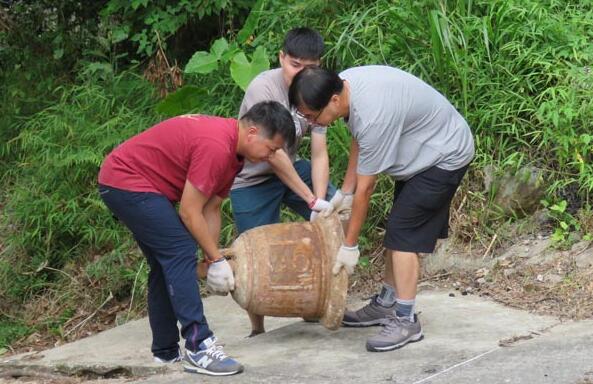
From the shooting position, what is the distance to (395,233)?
15.6 ft

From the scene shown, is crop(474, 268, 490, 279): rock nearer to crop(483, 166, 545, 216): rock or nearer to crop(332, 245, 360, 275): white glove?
crop(483, 166, 545, 216): rock

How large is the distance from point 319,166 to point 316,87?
85 centimetres

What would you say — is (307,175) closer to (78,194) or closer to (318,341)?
(318,341)

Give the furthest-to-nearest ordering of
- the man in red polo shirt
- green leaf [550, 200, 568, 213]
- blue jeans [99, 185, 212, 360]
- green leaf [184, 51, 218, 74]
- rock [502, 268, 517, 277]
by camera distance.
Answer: green leaf [184, 51, 218, 74] → green leaf [550, 200, 568, 213] → rock [502, 268, 517, 277] → blue jeans [99, 185, 212, 360] → the man in red polo shirt

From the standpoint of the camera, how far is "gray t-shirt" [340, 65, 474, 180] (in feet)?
14.6

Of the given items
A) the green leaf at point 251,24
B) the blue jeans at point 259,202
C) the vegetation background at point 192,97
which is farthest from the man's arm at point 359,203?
the green leaf at point 251,24

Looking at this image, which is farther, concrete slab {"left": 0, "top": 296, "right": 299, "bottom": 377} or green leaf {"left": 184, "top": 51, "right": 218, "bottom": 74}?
green leaf {"left": 184, "top": 51, "right": 218, "bottom": 74}

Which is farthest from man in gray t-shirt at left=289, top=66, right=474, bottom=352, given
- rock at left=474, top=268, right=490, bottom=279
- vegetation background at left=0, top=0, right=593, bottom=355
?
vegetation background at left=0, top=0, right=593, bottom=355

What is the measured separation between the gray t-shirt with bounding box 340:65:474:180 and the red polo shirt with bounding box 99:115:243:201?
562 mm

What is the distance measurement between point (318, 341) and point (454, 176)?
1.08 metres

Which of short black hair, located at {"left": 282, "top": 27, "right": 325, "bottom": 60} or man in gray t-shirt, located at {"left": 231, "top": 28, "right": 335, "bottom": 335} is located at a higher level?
short black hair, located at {"left": 282, "top": 27, "right": 325, "bottom": 60}

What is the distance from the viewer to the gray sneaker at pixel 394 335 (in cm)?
474

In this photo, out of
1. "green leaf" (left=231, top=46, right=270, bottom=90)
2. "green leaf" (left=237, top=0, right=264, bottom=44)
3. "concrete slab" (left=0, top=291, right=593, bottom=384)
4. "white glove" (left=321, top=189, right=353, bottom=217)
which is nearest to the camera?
"concrete slab" (left=0, top=291, right=593, bottom=384)

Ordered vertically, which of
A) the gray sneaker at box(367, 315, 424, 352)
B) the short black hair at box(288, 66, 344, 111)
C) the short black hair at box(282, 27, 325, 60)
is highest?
the short black hair at box(282, 27, 325, 60)
